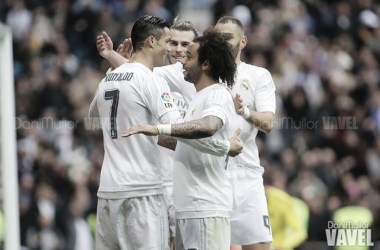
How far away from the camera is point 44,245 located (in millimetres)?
13516

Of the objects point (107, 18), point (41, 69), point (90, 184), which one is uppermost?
point (107, 18)

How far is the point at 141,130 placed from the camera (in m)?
5.85

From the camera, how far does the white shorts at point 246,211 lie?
7.58 meters

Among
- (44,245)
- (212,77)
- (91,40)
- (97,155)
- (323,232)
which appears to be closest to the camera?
(212,77)

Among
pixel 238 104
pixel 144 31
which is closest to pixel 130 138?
pixel 144 31

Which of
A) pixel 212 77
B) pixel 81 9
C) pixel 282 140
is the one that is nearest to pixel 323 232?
pixel 282 140

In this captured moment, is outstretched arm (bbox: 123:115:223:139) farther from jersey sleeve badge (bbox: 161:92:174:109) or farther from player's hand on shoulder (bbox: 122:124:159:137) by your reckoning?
jersey sleeve badge (bbox: 161:92:174:109)

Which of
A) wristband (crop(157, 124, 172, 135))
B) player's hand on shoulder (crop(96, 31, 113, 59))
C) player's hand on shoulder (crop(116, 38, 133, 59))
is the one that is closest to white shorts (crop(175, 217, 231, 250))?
wristband (crop(157, 124, 172, 135))

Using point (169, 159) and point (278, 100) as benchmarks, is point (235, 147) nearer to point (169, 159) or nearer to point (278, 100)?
point (169, 159)

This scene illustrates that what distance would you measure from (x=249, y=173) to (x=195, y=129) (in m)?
1.74

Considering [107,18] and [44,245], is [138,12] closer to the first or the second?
[107,18]

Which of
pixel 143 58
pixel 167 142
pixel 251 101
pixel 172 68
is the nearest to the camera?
pixel 143 58

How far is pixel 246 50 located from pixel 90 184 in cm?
479

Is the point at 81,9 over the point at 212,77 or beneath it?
over
